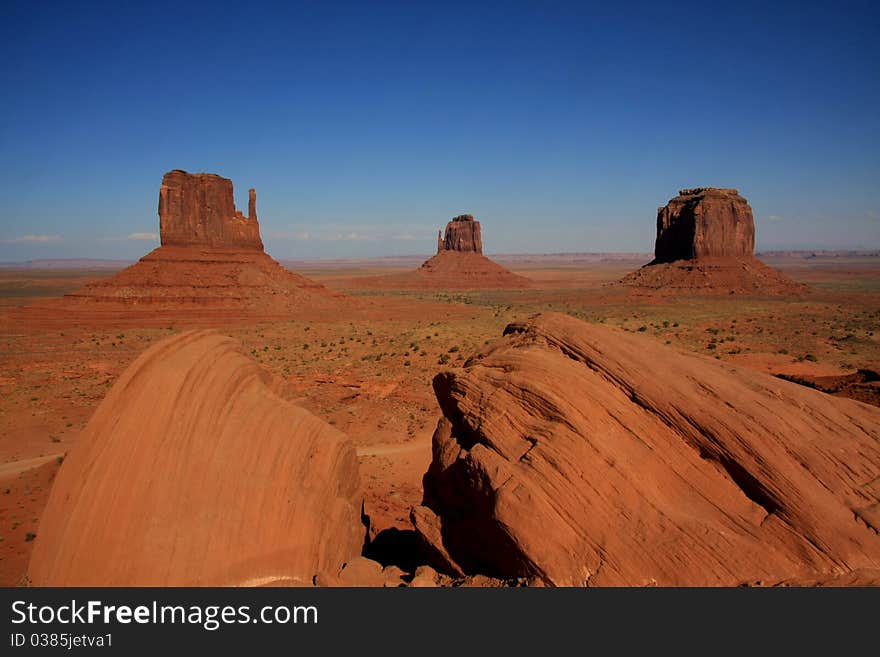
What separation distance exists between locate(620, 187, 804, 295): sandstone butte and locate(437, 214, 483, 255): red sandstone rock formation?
54.1 metres

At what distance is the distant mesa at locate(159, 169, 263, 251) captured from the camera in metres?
57.0

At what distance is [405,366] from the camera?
27.1m

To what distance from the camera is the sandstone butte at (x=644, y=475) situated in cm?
554

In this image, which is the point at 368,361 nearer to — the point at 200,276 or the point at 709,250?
the point at 200,276

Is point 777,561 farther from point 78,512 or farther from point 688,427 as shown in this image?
point 78,512

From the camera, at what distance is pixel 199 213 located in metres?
58.4

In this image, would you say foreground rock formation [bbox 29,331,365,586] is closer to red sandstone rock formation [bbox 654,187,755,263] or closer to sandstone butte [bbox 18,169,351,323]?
sandstone butte [bbox 18,169,351,323]

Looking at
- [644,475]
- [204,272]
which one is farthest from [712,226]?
[644,475]

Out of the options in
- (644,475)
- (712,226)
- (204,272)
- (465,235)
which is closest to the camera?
(644,475)

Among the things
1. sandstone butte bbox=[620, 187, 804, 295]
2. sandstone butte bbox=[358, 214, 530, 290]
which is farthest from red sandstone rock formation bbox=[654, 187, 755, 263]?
sandstone butte bbox=[358, 214, 530, 290]

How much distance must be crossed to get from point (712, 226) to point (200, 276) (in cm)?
7277

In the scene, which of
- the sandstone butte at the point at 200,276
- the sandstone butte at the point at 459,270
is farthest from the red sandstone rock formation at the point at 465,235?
the sandstone butte at the point at 200,276

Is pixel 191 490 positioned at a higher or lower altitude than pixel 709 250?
lower

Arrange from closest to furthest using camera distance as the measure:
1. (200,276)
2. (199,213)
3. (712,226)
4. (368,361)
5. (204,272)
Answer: (368,361), (200,276), (204,272), (199,213), (712,226)
